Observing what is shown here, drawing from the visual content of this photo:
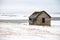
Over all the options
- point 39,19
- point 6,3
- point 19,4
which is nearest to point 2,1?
point 6,3

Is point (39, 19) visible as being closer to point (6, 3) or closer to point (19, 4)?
point (19, 4)

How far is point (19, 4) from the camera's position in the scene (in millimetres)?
4066

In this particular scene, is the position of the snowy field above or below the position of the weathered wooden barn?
below

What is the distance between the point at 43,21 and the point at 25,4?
0.81 m

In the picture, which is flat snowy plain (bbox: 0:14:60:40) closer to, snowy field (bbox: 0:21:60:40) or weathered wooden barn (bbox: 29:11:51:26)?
snowy field (bbox: 0:21:60:40)

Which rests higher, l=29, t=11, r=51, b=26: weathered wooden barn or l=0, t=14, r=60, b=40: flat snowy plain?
l=29, t=11, r=51, b=26: weathered wooden barn

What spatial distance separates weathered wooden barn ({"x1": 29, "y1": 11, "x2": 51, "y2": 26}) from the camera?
Result: 14.5ft

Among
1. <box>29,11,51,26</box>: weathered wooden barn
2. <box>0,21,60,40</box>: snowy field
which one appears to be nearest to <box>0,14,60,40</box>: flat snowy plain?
<box>0,21,60,40</box>: snowy field

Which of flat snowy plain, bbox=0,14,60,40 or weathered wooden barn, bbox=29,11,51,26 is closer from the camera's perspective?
flat snowy plain, bbox=0,14,60,40

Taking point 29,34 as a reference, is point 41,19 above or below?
above

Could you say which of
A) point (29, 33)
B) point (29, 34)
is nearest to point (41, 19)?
point (29, 33)

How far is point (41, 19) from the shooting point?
4.47 metres

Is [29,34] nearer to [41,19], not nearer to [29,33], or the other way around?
[29,33]

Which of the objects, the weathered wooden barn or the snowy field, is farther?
the weathered wooden barn
